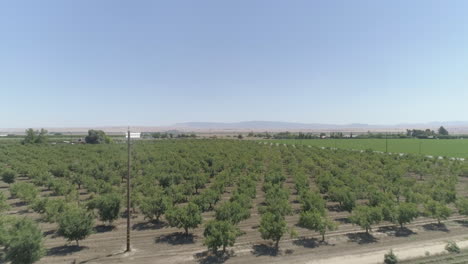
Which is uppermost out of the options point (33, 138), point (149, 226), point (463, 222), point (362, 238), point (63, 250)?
point (33, 138)

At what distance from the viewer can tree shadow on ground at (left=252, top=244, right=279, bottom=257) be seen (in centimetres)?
1828

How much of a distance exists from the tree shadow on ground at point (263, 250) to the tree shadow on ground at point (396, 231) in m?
10.3

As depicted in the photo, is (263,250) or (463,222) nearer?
(263,250)

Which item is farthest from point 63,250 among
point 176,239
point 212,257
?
point 212,257

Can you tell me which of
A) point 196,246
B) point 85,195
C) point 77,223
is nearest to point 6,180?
point 85,195

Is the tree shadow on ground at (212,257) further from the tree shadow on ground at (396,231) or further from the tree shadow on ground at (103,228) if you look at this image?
the tree shadow on ground at (396,231)

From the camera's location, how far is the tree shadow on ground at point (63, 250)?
1832 centimetres

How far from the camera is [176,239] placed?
824 inches

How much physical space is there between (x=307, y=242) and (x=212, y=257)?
763 centimetres

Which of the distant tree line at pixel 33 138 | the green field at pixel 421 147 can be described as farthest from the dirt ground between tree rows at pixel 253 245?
the distant tree line at pixel 33 138

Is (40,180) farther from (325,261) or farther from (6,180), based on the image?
(325,261)

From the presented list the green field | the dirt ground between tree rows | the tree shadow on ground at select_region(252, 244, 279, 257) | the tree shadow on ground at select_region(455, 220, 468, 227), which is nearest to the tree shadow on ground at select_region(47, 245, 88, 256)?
the dirt ground between tree rows

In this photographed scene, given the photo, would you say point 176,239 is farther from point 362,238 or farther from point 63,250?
point 362,238

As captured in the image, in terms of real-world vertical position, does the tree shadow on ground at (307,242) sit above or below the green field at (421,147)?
below
